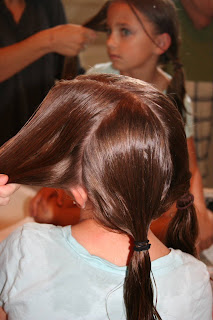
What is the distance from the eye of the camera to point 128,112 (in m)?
0.41

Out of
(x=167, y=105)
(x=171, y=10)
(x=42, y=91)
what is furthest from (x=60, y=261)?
(x=171, y=10)

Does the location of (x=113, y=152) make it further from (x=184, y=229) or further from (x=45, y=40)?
(x=45, y=40)

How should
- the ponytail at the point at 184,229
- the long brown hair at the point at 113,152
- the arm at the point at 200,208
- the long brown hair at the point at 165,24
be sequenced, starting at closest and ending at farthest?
the long brown hair at the point at 113,152 < the ponytail at the point at 184,229 < the long brown hair at the point at 165,24 < the arm at the point at 200,208

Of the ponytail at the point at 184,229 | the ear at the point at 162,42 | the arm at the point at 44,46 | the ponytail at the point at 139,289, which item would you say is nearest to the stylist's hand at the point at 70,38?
the arm at the point at 44,46

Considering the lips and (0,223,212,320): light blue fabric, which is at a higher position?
the lips

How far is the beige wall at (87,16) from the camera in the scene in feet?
2.64

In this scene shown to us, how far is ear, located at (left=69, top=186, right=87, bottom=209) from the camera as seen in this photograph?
472 millimetres

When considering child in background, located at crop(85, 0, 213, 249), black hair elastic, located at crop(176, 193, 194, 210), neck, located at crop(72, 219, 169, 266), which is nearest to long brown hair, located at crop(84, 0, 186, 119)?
child in background, located at crop(85, 0, 213, 249)

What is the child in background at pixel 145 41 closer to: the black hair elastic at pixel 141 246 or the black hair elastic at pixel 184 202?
the black hair elastic at pixel 184 202

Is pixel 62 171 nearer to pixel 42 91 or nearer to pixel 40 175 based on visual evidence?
pixel 40 175

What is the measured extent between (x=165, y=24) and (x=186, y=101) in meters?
0.19

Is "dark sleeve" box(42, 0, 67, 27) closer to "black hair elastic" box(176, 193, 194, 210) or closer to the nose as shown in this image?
the nose

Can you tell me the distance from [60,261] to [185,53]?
0.57 m

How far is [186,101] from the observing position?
2.94 feet
